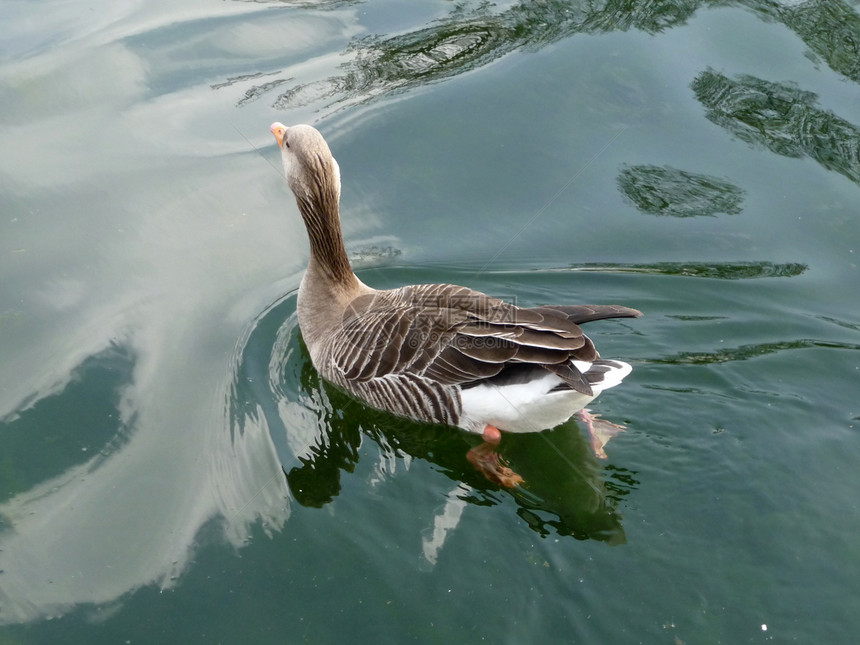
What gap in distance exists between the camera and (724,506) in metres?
4.84

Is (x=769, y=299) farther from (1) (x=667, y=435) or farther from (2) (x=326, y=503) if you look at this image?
(2) (x=326, y=503)

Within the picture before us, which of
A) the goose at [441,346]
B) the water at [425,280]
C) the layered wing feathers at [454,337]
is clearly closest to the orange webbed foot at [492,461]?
the goose at [441,346]

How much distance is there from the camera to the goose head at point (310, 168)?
18.5 ft

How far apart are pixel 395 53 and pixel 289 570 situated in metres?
6.60

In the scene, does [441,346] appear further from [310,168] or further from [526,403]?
[310,168]

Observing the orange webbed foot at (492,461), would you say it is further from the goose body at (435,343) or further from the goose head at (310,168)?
the goose head at (310,168)

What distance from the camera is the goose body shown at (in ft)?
16.4

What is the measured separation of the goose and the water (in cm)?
29

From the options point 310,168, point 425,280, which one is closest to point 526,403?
point 425,280

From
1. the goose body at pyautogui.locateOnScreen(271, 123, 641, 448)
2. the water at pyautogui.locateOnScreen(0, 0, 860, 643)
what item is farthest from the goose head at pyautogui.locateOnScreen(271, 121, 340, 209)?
the water at pyautogui.locateOnScreen(0, 0, 860, 643)

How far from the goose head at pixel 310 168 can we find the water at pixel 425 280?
127cm

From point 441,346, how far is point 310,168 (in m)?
1.61

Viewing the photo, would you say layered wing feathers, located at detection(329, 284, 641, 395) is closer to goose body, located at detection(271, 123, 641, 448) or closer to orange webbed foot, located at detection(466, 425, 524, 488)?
goose body, located at detection(271, 123, 641, 448)

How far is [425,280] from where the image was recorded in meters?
6.94
